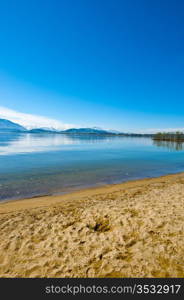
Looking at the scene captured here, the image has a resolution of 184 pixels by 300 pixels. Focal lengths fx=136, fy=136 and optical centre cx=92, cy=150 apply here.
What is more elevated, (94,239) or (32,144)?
(32,144)

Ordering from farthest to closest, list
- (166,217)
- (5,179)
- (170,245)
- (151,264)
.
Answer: (5,179), (166,217), (170,245), (151,264)

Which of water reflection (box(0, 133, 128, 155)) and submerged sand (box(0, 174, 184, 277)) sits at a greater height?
water reflection (box(0, 133, 128, 155))

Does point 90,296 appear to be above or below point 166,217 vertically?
below

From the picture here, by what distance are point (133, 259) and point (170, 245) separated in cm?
137

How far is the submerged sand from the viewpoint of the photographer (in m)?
Answer: 3.58

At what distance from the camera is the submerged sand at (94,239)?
141 inches

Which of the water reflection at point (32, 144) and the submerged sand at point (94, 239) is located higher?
the water reflection at point (32, 144)

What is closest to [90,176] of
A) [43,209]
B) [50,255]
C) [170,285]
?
[43,209]

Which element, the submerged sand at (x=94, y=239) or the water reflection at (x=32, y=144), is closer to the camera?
the submerged sand at (x=94, y=239)

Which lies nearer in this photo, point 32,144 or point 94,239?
point 94,239

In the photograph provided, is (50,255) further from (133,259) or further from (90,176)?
(90,176)

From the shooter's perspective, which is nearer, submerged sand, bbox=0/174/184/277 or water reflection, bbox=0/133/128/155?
submerged sand, bbox=0/174/184/277

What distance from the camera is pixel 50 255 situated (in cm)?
407

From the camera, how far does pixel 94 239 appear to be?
4734 mm
